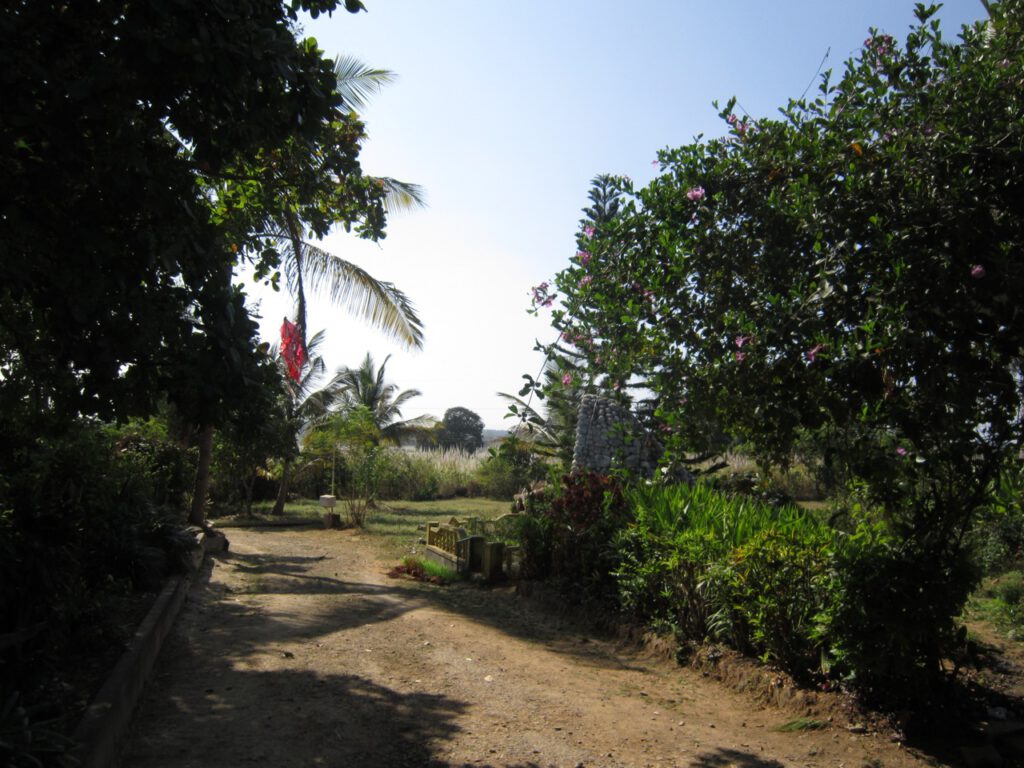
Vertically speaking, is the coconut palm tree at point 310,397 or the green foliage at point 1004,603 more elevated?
the coconut palm tree at point 310,397

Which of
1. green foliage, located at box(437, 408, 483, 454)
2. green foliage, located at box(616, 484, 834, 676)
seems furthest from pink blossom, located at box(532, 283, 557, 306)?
green foliage, located at box(437, 408, 483, 454)

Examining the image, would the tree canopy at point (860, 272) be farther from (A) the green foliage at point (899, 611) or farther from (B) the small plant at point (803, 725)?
(B) the small plant at point (803, 725)

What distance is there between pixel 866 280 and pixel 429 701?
399cm

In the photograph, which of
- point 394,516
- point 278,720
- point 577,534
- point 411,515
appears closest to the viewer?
point 278,720

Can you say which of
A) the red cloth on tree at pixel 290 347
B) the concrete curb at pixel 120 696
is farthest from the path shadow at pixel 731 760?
the red cloth on tree at pixel 290 347

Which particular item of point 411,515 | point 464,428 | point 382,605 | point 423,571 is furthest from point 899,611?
point 464,428

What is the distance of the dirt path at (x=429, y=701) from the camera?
14.9ft

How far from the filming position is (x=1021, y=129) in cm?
411

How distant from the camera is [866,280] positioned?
14.9 feet

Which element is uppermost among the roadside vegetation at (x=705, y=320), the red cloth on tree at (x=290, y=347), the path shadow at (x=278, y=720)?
the red cloth on tree at (x=290, y=347)

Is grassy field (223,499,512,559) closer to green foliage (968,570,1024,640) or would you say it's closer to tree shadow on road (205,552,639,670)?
tree shadow on road (205,552,639,670)

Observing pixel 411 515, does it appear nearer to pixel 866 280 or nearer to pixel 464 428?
pixel 866 280

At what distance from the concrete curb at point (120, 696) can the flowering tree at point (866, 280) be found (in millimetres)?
3672

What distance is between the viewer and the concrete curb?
12.1ft
